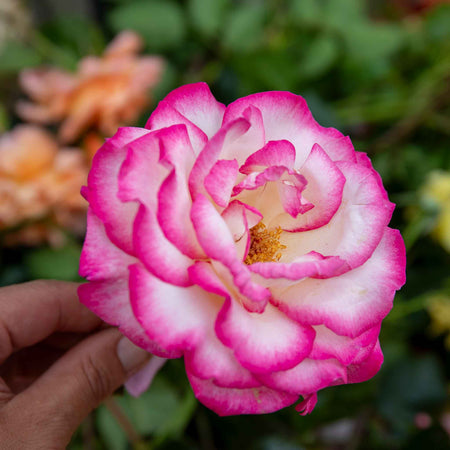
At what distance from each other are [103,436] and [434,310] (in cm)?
48

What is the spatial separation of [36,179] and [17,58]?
9.3 inches

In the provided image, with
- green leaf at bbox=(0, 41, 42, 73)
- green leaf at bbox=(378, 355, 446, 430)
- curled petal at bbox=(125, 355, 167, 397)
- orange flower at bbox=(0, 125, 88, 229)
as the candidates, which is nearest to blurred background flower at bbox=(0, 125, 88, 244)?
orange flower at bbox=(0, 125, 88, 229)

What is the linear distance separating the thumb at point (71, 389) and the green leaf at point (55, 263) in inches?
8.0

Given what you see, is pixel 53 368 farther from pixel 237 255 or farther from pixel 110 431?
pixel 110 431

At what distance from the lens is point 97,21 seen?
1002mm

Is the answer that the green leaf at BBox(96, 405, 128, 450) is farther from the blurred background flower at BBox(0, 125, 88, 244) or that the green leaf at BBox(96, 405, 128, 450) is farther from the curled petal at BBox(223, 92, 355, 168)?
the curled petal at BBox(223, 92, 355, 168)

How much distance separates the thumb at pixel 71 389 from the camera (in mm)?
280

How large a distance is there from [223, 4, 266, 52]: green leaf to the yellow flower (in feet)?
1.14

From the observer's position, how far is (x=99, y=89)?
530 mm

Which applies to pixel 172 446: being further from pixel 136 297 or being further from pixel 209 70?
pixel 209 70

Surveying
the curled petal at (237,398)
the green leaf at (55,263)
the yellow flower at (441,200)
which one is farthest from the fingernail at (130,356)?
the yellow flower at (441,200)

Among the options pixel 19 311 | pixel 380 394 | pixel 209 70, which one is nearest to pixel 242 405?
pixel 19 311

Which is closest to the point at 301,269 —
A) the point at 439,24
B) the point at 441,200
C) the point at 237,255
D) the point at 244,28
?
the point at 237,255

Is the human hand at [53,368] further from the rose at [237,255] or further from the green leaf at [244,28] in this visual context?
the green leaf at [244,28]
